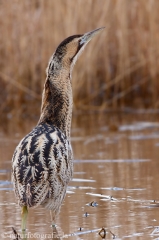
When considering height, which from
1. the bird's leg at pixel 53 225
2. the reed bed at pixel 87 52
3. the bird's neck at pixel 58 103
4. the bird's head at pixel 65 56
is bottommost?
the bird's leg at pixel 53 225

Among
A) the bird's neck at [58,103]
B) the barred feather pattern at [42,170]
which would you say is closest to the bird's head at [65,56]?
the bird's neck at [58,103]

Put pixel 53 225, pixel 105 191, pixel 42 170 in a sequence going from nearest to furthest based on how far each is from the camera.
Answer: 1. pixel 42 170
2. pixel 53 225
3. pixel 105 191

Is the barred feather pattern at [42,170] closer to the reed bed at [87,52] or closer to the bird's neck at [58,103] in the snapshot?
the bird's neck at [58,103]

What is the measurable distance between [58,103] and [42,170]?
2.79ft

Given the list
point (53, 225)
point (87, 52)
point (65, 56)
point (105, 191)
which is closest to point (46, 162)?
point (53, 225)

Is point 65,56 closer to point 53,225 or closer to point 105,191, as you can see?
point 105,191

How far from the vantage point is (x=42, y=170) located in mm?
3863

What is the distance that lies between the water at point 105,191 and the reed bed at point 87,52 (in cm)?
153

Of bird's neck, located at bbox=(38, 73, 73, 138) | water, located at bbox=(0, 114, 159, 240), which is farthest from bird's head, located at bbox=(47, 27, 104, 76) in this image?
water, located at bbox=(0, 114, 159, 240)

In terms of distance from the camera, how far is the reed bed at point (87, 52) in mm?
8883

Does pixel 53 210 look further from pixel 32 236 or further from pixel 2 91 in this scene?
pixel 2 91

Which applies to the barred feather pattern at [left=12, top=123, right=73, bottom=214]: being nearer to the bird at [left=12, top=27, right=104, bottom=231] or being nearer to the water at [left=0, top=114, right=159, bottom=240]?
the bird at [left=12, top=27, right=104, bottom=231]

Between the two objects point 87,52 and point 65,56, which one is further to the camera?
point 87,52

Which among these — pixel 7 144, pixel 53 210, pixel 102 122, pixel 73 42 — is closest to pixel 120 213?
pixel 53 210
